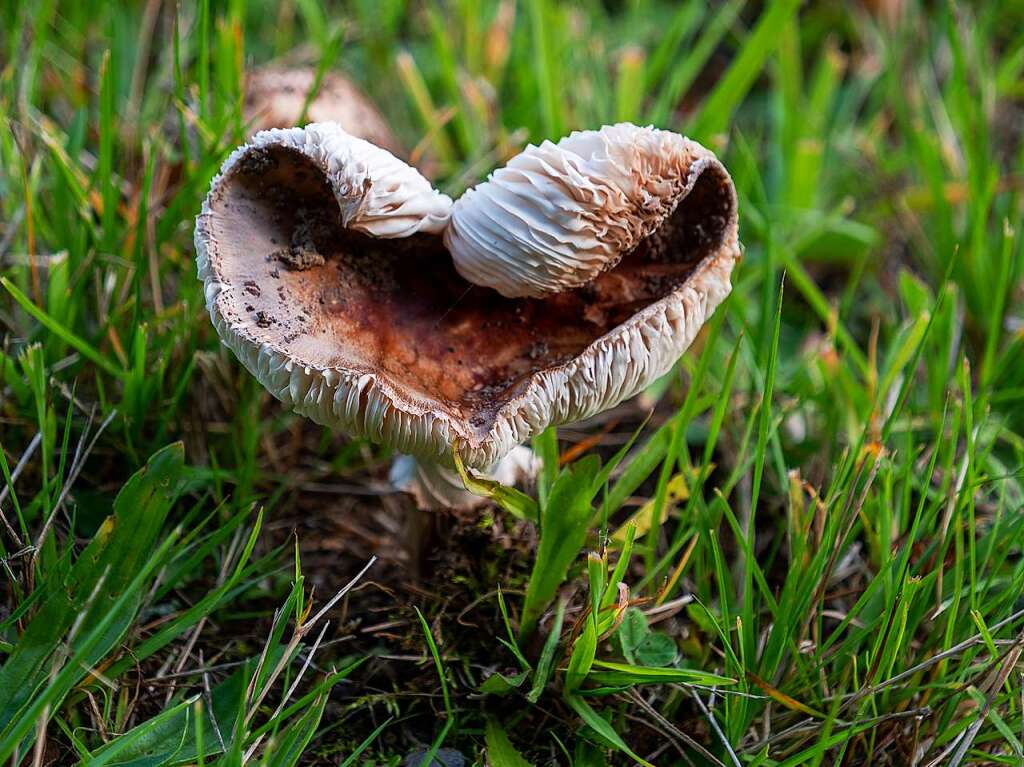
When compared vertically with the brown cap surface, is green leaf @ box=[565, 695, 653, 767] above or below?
below

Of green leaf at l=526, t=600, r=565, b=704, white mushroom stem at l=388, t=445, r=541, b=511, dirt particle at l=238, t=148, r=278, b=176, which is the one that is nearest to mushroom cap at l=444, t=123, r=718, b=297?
dirt particle at l=238, t=148, r=278, b=176

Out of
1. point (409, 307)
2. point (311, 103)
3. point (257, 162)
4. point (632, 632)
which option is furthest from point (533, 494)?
point (311, 103)

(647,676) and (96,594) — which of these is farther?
(647,676)

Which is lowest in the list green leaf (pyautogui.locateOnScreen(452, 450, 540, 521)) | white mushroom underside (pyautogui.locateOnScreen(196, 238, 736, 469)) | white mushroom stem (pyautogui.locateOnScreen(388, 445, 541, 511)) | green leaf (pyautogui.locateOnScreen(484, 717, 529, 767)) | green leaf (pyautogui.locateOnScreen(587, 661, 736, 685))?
green leaf (pyautogui.locateOnScreen(484, 717, 529, 767))

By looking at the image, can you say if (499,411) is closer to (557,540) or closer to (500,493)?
(500,493)

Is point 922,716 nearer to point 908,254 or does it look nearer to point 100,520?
point 100,520

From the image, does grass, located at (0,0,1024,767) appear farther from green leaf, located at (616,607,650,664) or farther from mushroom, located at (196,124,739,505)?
mushroom, located at (196,124,739,505)
